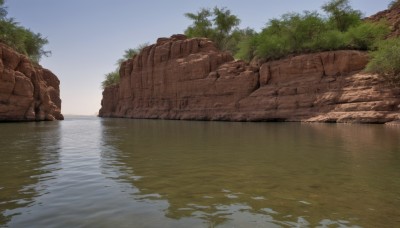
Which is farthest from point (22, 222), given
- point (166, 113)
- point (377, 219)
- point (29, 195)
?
point (166, 113)

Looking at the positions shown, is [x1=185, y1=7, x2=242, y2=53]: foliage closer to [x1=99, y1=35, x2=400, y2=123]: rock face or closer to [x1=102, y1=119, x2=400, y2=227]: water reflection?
[x1=99, y1=35, x2=400, y2=123]: rock face

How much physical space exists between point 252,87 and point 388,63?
1991 centimetres

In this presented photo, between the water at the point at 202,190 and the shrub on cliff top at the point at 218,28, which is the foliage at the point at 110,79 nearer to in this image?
the shrub on cliff top at the point at 218,28

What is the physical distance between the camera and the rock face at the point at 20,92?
146 ft

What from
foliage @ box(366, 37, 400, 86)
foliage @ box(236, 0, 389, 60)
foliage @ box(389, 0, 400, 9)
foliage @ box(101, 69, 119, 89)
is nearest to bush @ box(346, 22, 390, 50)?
foliage @ box(236, 0, 389, 60)

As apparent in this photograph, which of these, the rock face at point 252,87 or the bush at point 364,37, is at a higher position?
the bush at point 364,37

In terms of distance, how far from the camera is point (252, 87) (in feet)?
165

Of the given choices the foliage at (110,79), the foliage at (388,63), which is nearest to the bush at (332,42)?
the foliage at (388,63)

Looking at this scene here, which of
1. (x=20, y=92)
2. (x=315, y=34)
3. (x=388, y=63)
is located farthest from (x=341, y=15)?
A: (x=20, y=92)

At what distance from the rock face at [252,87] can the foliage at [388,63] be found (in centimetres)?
108

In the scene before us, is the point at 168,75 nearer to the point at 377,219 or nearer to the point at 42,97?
the point at 42,97

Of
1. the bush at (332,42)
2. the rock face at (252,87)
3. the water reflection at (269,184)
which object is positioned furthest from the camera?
the bush at (332,42)

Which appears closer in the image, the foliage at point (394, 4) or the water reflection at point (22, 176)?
the water reflection at point (22, 176)

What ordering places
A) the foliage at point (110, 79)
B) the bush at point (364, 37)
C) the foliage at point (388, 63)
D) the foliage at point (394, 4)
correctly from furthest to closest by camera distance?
the foliage at point (110, 79) → the foliage at point (394, 4) → the bush at point (364, 37) → the foliage at point (388, 63)
